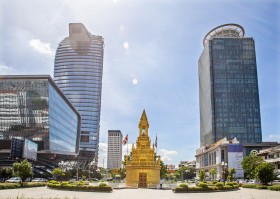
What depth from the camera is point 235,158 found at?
109 meters

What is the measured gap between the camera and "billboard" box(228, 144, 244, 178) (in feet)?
353

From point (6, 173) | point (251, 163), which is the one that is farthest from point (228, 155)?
point (6, 173)

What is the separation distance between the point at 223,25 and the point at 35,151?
130 m

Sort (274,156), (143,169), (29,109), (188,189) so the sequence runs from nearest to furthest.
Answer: (188,189) < (143,169) < (274,156) < (29,109)

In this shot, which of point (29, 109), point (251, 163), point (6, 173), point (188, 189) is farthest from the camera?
point (29, 109)

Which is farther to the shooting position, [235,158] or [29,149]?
[235,158]

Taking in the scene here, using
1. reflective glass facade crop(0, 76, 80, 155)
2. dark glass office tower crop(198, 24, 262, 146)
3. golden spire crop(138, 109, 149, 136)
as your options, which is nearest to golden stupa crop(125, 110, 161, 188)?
golden spire crop(138, 109, 149, 136)

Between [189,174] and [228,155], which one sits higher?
[228,155]

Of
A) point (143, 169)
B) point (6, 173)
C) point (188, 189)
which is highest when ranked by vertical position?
point (143, 169)

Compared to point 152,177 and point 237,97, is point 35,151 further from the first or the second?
point 237,97

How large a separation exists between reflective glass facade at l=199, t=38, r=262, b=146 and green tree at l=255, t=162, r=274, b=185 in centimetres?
9924

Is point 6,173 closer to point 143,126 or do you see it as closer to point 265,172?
point 143,126

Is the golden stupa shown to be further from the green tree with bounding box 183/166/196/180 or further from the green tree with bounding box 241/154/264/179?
the green tree with bounding box 183/166/196/180

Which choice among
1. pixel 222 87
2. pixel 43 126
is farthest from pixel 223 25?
pixel 43 126
